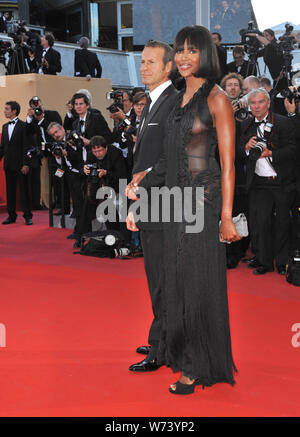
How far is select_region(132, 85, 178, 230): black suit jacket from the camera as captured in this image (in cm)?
254

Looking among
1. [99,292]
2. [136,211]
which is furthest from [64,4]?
[136,211]

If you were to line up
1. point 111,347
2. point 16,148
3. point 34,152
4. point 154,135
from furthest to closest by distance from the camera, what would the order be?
point 16,148 → point 34,152 → point 111,347 → point 154,135

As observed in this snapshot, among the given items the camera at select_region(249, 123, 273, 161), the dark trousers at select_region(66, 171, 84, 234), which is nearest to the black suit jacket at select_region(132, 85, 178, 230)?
the camera at select_region(249, 123, 273, 161)

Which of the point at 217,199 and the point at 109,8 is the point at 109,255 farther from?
the point at 109,8

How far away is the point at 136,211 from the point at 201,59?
716mm

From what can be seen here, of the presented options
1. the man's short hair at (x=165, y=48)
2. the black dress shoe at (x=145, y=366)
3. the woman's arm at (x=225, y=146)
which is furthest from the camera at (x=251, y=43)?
the black dress shoe at (x=145, y=366)

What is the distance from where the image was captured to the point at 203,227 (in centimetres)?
233

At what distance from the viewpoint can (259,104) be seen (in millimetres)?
4594

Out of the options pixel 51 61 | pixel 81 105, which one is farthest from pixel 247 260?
pixel 51 61

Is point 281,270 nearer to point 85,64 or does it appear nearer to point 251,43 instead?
point 251,43

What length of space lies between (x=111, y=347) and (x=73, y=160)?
359 cm

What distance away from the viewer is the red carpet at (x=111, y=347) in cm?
229

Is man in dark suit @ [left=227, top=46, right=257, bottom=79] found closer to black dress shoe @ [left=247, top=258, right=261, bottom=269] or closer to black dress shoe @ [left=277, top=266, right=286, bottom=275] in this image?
black dress shoe @ [left=247, top=258, right=261, bottom=269]

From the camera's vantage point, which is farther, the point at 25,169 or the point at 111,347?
the point at 25,169
